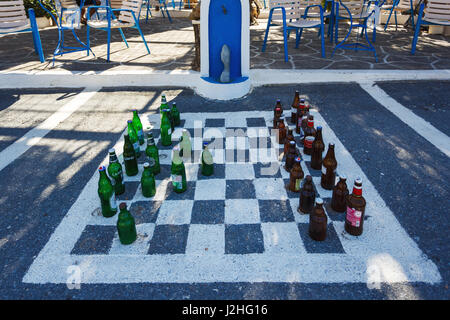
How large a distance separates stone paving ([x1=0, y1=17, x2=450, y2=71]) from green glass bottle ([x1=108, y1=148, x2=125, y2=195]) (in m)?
3.64

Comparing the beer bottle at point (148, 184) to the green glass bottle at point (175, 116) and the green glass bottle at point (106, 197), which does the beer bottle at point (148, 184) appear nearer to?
the green glass bottle at point (106, 197)

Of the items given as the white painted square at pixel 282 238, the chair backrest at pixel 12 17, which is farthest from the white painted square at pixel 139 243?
the chair backrest at pixel 12 17

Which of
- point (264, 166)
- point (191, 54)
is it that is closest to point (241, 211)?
point (264, 166)

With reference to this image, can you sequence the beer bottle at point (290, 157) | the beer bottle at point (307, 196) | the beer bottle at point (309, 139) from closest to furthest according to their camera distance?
the beer bottle at point (307, 196)
the beer bottle at point (290, 157)
the beer bottle at point (309, 139)

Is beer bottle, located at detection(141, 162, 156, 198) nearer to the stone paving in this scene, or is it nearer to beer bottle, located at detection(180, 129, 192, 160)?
beer bottle, located at detection(180, 129, 192, 160)

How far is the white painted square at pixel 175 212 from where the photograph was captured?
253 cm

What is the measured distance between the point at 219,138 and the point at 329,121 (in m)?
1.45

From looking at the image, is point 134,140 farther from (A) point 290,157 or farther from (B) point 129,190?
(A) point 290,157

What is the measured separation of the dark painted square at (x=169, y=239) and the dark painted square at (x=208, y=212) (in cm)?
13

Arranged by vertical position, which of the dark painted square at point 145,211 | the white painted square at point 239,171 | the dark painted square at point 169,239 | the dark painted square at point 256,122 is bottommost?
the dark painted square at point 169,239

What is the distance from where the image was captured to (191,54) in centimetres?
701

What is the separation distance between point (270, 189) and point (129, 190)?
4.04 ft

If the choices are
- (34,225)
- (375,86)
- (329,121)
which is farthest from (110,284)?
(375,86)
